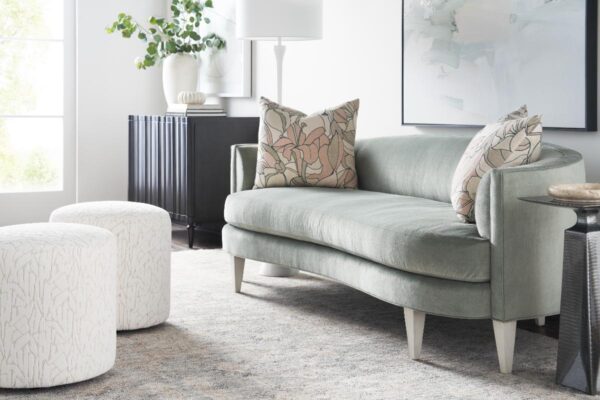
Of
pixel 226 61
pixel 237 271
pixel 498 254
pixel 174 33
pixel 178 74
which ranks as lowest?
pixel 237 271

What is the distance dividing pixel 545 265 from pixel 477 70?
1.35 metres

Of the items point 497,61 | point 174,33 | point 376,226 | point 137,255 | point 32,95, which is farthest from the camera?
point 32,95

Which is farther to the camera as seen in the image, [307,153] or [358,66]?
[358,66]

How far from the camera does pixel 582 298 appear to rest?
262 centimetres

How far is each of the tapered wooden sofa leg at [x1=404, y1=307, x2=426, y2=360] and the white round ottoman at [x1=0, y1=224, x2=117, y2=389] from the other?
38.1 inches

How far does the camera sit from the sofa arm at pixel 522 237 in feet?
9.12

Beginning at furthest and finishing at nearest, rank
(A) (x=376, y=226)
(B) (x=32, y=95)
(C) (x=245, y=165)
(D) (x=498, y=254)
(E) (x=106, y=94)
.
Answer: (E) (x=106, y=94) → (B) (x=32, y=95) → (C) (x=245, y=165) → (A) (x=376, y=226) → (D) (x=498, y=254)

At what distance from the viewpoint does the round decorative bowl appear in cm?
258

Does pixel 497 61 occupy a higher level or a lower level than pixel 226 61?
lower

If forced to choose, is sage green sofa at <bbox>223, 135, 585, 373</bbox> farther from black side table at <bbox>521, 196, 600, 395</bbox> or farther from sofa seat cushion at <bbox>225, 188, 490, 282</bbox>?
black side table at <bbox>521, 196, 600, 395</bbox>

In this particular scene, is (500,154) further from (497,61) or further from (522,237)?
(497,61)

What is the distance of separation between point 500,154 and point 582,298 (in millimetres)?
580

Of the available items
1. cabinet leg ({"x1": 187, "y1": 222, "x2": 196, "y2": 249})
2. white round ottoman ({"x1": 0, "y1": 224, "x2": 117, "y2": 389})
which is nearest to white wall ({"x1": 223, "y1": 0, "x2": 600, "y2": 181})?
cabinet leg ({"x1": 187, "y1": 222, "x2": 196, "y2": 249})

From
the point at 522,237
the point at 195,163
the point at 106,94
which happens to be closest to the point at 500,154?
the point at 522,237
